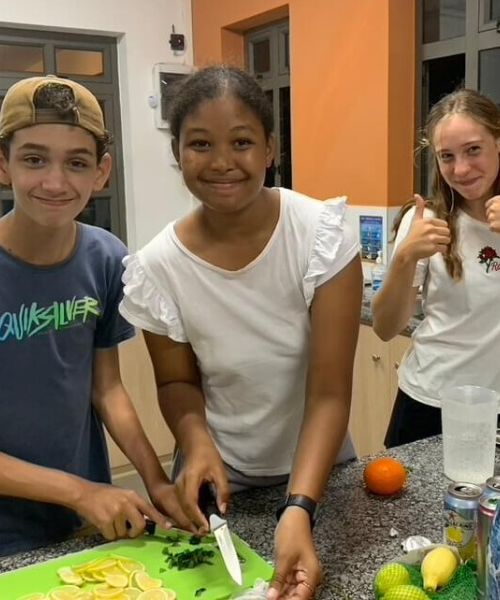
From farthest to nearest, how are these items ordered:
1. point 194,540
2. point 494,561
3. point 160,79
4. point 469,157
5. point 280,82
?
1. point 160,79
2. point 280,82
3. point 469,157
4. point 194,540
5. point 494,561

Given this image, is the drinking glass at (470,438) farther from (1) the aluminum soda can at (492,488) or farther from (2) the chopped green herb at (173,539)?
(2) the chopped green herb at (173,539)

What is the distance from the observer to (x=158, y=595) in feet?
2.86

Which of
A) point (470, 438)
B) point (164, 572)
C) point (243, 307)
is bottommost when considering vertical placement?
point (164, 572)

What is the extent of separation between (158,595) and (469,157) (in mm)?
1106

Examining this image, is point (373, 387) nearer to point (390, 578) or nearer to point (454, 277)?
point (454, 277)

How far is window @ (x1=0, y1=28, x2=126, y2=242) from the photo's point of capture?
3.92 m

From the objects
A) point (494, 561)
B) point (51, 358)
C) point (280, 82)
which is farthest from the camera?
point (280, 82)

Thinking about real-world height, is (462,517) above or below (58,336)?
below

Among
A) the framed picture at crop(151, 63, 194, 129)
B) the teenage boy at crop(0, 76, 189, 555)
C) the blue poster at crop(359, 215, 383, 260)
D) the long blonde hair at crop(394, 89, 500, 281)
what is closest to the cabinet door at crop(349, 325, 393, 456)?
the blue poster at crop(359, 215, 383, 260)

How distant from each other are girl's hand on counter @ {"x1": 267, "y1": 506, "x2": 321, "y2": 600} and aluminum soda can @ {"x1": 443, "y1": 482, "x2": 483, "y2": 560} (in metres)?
0.18

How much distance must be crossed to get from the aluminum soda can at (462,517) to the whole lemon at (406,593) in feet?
0.35

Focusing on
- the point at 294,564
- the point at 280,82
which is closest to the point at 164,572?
the point at 294,564

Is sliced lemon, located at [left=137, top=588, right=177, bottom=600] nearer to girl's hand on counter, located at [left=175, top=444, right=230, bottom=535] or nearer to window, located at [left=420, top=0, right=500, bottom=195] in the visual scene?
girl's hand on counter, located at [left=175, top=444, right=230, bottom=535]

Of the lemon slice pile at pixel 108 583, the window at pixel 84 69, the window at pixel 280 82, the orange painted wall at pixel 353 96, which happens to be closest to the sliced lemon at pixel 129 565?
the lemon slice pile at pixel 108 583
